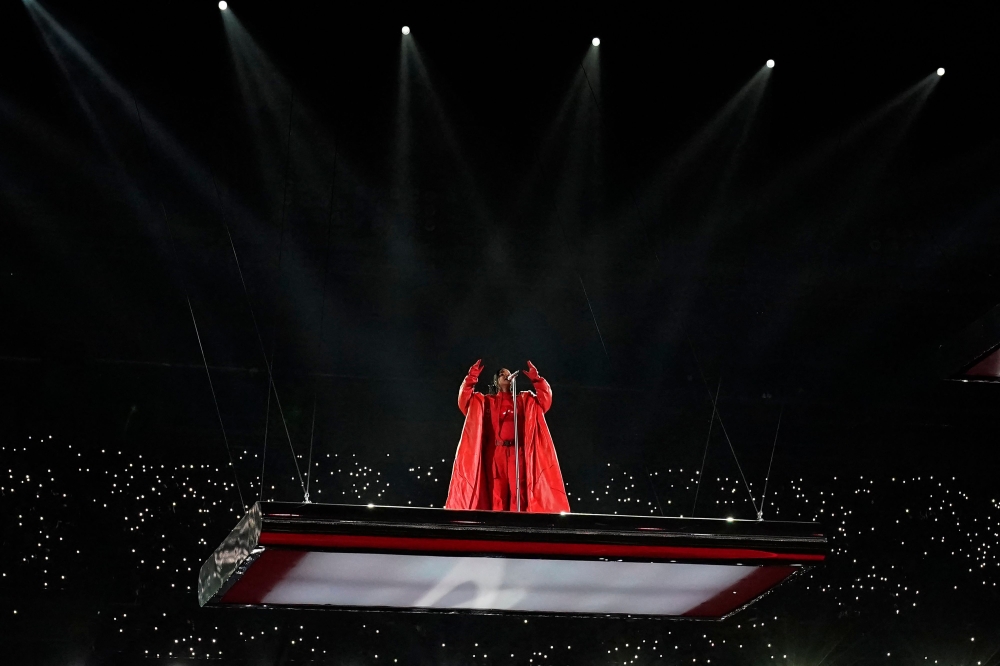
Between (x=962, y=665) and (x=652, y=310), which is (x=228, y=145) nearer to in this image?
(x=652, y=310)

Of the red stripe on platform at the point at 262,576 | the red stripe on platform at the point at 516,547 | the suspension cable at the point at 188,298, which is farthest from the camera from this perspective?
the suspension cable at the point at 188,298

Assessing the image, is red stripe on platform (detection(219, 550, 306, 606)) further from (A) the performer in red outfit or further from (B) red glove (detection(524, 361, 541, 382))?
(B) red glove (detection(524, 361, 541, 382))

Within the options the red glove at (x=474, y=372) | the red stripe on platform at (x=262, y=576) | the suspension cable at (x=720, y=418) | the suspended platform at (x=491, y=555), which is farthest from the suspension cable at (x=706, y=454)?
the red stripe on platform at (x=262, y=576)

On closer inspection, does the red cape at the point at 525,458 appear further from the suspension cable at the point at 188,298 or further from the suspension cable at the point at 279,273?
the suspension cable at the point at 188,298

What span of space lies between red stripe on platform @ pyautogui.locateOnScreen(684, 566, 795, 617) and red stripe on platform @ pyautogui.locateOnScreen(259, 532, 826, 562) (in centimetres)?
18

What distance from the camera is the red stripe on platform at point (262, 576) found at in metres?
3.60

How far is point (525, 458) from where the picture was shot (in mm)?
5207

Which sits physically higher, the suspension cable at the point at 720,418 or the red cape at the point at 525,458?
the suspension cable at the point at 720,418

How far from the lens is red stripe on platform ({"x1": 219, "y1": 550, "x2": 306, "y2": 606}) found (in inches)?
142

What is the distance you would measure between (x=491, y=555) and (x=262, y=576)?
0.88 m

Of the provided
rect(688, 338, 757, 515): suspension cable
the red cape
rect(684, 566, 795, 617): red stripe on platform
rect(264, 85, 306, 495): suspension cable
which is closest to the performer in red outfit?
the red cape

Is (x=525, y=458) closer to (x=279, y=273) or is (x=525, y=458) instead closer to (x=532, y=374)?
(x=532, y=374)

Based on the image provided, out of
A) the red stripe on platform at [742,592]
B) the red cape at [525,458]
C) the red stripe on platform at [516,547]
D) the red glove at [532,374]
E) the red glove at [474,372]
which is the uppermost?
the red glove at [474,372]

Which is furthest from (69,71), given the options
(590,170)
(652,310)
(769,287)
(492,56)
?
(769,287)
